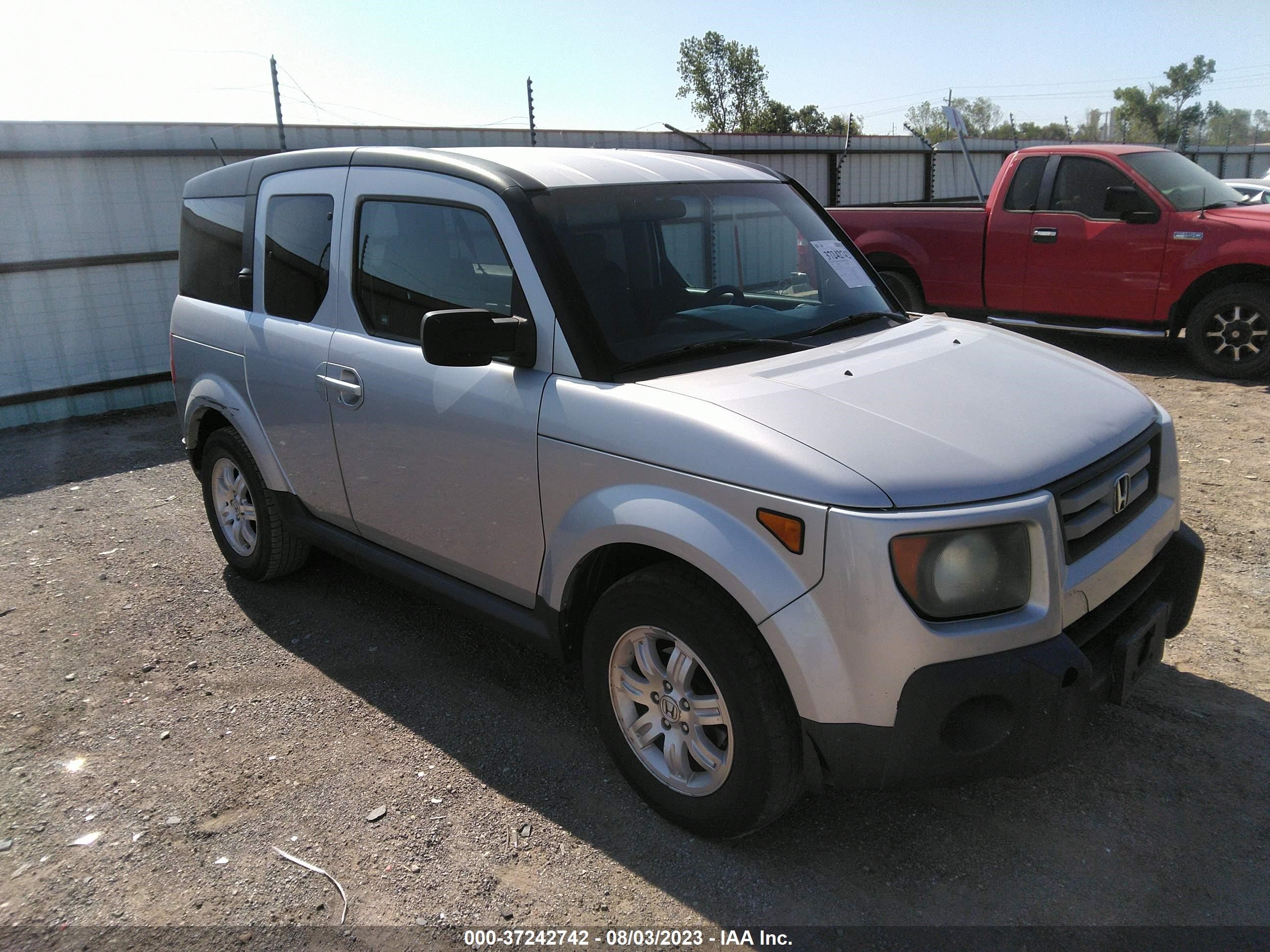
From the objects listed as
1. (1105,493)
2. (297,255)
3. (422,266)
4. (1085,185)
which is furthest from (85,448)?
(1085,185)

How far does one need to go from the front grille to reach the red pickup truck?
5.90 metres

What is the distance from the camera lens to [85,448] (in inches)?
325

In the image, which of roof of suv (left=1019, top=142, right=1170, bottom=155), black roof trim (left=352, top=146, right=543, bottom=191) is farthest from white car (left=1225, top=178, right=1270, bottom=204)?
black roof trim (left=352, top=146, right=543, bottom=191)

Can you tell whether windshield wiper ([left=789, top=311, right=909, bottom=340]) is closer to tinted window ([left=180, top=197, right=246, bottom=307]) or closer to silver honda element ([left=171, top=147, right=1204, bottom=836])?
silver honda element ([left=171, top=147, right=1204, bottom=836])

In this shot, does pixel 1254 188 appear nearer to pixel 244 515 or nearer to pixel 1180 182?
pixel 1180 182

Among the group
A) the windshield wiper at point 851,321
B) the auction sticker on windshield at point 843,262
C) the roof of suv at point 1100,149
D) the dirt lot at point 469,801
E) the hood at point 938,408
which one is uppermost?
the roof of suv at point 1100,149

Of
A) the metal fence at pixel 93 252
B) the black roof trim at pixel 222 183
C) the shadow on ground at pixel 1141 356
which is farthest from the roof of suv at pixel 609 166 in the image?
the metal fence at pixel 93 252

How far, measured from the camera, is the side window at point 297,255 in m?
3.97

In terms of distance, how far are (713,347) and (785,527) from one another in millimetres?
897

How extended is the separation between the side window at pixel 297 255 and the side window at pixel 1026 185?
711cm

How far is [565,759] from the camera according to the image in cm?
338

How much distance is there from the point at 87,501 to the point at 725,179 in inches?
207

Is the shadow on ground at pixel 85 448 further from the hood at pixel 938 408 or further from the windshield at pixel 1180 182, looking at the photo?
the windshield at pixel 1180 182

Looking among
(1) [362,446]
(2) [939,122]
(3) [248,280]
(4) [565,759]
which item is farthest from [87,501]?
(2) [939,122]
